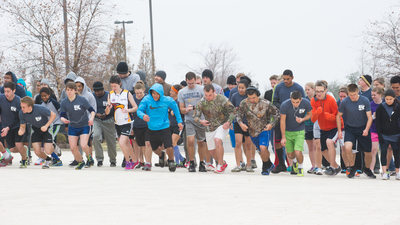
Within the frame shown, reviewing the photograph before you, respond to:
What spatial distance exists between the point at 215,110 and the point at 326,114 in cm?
235

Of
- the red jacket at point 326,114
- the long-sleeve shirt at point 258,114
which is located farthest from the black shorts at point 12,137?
the red jacket at point 326,114

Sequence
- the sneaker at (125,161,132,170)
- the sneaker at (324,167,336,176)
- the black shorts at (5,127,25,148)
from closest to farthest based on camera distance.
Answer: the sneaker at (324,167,336,176) < the sneaker at (125,161,132,170) < the black shorts at (5,127,25,148)

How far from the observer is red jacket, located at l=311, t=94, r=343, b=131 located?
992cm

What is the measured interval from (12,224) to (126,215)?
1.17m

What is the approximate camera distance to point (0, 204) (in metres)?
6.09

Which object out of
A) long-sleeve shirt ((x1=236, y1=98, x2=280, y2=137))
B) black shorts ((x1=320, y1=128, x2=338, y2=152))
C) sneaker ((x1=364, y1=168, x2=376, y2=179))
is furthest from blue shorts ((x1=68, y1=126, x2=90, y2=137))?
sneaker ((x1=364, y1=168, x2=376, y2=179))

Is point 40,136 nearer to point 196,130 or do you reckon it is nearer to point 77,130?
point 77,130

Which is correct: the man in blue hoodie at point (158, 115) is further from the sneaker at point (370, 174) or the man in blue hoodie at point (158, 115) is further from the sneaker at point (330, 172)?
the sneaker at point (370, 174)

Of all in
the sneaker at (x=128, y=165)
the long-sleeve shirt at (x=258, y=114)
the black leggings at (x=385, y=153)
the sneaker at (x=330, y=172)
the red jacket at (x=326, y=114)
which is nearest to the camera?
the black leggings at (x=385, y=153)

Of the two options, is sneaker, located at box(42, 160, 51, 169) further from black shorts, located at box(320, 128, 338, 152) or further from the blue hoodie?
black shorts, located at box(320, 128, 338, 152)

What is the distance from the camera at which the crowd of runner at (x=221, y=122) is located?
9688 mm

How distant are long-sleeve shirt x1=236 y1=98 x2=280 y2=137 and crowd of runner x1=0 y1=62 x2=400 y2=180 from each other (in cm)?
2

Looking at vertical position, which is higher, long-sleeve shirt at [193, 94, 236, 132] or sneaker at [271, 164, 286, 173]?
long-sleeve shirt at [193, 94, 236, 132]

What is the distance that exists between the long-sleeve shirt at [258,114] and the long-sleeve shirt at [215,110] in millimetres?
285
